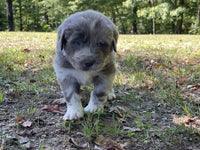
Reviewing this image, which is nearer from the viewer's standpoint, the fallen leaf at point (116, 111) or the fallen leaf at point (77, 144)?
the fallen leaf at point (77, 144)

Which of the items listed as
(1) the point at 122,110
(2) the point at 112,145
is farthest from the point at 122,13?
(2) the point at 112,145

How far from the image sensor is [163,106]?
357 centimetres

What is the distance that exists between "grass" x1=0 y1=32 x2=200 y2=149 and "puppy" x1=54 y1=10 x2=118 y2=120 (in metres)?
0.31

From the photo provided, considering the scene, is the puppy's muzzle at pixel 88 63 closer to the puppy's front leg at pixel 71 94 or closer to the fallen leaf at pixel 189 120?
the puppy's front leg at pixel 71 94

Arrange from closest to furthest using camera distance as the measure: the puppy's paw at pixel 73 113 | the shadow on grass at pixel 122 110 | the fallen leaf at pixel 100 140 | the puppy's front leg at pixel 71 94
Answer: the fallen leaf at pixel 100 140, the shadow on grass at pixel 122 110, the puppy's paw at pixel 73 113, the puppy's front leg at pixel 71 94

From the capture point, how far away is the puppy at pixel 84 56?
2.65 m

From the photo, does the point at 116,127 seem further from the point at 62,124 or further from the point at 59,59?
the point at 59,59

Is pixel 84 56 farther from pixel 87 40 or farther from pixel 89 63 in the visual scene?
pixel 87 40

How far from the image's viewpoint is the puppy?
2652 millimetres

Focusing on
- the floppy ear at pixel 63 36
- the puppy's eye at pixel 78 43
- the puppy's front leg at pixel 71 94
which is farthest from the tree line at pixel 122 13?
the puppy's eye at pixel 78 43

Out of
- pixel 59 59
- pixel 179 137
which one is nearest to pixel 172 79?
pixel 179 137

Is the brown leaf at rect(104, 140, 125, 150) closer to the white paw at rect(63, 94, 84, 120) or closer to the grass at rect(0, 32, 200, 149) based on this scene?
the grass at rect(0, 32, 200, 149)

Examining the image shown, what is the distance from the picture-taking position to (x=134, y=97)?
389cm

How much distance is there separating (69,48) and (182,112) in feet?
6.41
